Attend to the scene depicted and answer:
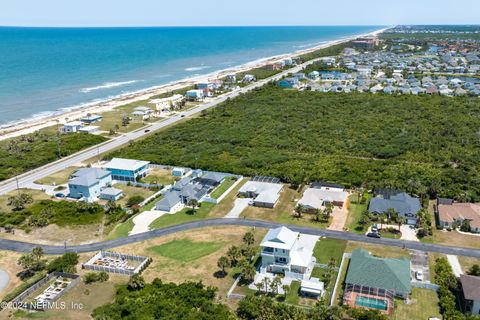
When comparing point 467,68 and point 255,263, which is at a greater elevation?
point 467,68

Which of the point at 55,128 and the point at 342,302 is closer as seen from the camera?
the point at 342,302

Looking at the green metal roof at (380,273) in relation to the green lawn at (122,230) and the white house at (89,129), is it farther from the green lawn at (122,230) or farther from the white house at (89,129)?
the white house at (89,129)

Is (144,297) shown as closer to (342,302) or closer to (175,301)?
(175,301)

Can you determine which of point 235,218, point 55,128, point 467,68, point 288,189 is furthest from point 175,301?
point 467,68

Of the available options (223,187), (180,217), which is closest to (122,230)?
(180,217)

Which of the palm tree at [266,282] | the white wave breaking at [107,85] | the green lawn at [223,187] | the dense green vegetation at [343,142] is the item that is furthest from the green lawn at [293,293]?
the white wave breaking at [107,85]

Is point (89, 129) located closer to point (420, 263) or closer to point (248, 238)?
point (248, 238)

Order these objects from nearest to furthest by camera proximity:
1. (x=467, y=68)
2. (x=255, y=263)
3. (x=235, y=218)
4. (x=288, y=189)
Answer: (x=255, y=263)
(x=235, y=218)
(x=288, y=189)
(x=467, y=68)

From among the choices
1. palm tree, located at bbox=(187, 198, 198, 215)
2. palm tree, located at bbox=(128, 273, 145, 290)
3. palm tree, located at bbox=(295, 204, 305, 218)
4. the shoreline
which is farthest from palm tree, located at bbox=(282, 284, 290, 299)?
the shoreline
